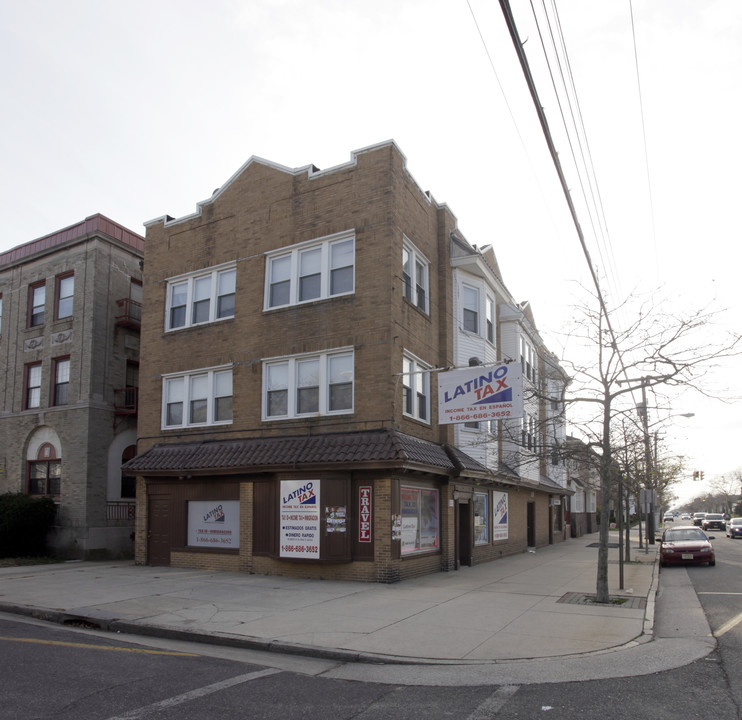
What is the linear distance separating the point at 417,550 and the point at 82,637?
28.6 feet

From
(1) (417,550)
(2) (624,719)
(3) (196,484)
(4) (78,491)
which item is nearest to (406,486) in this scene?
(1) (417,550)

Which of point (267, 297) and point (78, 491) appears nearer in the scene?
point (267, 297)

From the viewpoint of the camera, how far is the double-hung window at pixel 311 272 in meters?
17.1

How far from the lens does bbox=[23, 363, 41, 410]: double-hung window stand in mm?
24016

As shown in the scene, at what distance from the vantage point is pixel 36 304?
2484 centimetres

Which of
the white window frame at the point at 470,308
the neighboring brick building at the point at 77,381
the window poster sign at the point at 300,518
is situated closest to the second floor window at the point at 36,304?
the neighboring brick building at the point at 77,381

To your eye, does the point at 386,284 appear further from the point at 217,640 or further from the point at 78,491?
the point at 78,491

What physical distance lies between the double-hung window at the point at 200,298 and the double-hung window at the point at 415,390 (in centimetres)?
548

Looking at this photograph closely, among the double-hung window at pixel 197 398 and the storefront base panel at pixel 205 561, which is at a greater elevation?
the double-hung window at pixel 197 398

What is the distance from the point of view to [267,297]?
59.5 feet

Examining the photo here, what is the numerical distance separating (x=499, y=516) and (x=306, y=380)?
9550mm

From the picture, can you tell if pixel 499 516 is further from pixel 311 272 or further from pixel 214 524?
pixel 311 272

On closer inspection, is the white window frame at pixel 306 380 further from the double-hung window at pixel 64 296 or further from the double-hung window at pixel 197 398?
the double-hung window at pixel 64 296

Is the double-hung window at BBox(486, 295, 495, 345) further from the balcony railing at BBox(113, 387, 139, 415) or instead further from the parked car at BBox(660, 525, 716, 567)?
the balcony railing at BBox(113, 387, 139, 415)
